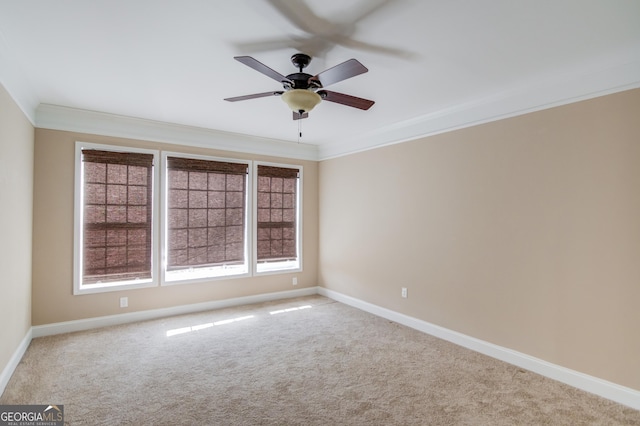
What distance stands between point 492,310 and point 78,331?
469cm

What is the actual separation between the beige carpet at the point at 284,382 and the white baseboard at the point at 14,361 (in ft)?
0.17

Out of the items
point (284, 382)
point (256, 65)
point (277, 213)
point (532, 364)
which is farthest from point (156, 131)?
point (532, 364)

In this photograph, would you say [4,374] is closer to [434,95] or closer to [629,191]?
[434,95]

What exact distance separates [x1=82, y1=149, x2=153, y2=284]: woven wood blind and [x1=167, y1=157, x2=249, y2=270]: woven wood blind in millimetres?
305

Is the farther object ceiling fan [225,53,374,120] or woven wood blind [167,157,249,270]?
woven wood blind [167,157,249,270]

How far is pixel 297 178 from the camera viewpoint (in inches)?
221

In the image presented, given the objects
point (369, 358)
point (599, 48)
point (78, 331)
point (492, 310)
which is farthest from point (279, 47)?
point (78, 331)

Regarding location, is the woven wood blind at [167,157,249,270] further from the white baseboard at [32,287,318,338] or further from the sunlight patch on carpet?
the sunlight patch on carpet

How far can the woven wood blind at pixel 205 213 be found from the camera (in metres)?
4.49

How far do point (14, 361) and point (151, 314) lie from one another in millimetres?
1483

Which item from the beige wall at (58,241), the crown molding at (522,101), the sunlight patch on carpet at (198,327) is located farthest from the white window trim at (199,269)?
the crown molding at (522,101)

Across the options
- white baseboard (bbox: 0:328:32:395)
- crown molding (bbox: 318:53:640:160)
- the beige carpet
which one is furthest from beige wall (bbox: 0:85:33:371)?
crown molding (bbox: 318:53:640:160)

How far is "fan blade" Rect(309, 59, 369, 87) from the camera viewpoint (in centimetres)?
203

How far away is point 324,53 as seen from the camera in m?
2.45
